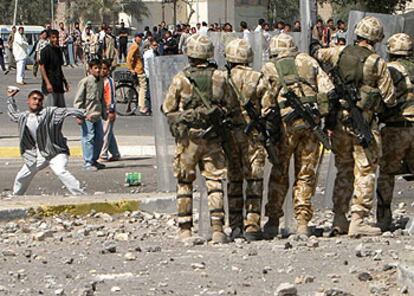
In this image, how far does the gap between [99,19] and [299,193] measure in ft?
270

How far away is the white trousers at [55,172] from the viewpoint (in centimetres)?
1410

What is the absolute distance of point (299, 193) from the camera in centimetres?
1158

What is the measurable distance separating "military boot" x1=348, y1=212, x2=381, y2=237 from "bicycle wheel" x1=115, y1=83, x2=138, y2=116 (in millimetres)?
14468

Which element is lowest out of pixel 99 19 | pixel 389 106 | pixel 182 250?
pixel 99 19

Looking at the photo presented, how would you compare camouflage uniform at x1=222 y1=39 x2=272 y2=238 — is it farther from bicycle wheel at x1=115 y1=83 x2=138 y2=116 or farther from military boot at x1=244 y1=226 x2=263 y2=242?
bicycle wheel at x1=115 y1=83 x2=138 y2=116

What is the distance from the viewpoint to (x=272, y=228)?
1184 cm

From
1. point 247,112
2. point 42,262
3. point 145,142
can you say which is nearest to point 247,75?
point 247,112

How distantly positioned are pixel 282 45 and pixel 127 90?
1549 cm

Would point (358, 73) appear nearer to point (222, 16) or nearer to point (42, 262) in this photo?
point (42, 262)

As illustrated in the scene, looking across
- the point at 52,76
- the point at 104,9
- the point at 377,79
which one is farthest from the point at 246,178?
the point at 104,9

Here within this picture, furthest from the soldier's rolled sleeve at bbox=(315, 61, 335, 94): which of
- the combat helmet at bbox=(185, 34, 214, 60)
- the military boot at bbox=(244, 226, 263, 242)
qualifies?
the military boot at bbox=(244, 226, 263, 242)

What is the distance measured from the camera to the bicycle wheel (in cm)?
2591

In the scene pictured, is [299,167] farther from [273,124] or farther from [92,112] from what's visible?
[92,112]

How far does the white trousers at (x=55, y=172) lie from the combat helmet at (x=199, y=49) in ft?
11.3
